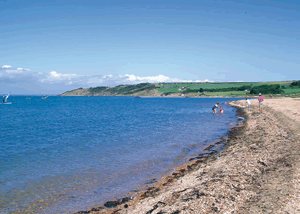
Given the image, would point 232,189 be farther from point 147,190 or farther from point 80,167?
point 80,167

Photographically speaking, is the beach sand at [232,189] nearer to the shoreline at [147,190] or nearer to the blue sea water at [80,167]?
the shoreline at [147,190]

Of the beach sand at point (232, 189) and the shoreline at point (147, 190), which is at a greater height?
the beach sand at point (232, 189)

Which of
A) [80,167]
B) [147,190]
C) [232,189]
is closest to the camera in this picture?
[232,189]

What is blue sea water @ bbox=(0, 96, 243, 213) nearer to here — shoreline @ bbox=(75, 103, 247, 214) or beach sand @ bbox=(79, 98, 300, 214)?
shoreline @ bbox=(75, 103, 247, 214)

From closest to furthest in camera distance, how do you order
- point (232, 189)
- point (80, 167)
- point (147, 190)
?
point (232, 189), point (147, 190), point (80, 167)

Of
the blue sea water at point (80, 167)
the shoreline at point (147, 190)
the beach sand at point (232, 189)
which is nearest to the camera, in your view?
the beach sand at point (232, 189)

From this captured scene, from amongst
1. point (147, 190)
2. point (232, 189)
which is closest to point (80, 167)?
point (147, 190)

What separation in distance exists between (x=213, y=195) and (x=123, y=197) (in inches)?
189

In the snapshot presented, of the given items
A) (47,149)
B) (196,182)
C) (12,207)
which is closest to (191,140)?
(196,182)

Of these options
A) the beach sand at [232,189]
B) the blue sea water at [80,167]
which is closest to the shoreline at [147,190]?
the beach sand at [232,189]

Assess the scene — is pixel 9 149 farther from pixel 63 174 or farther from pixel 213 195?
pixel 213 195

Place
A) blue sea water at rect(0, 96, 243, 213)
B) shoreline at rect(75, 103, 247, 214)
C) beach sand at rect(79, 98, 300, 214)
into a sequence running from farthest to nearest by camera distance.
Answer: blue sea water at rect(0, 96, 243, 213), shoreline at rect(75, 103, 247, 214), beach sand at rect(79, 98, 300, 214)

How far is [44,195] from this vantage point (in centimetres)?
1184

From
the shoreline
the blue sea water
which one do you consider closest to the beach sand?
the shoreline
